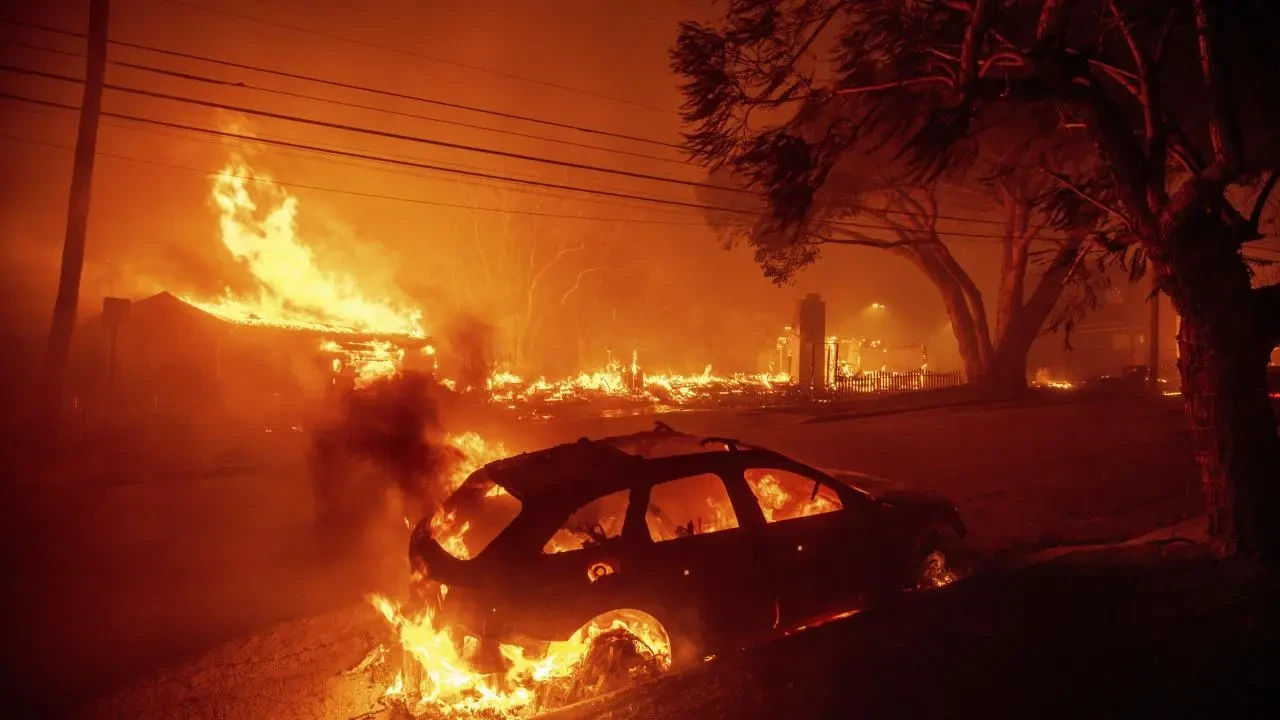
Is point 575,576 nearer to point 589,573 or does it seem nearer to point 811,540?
point 589,573

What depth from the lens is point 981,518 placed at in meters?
9.31

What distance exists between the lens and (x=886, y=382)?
28.3 m

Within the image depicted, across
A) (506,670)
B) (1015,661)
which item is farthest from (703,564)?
(1015,661)

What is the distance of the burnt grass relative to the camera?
3551 millimetres

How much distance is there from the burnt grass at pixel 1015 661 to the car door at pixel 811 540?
480mm

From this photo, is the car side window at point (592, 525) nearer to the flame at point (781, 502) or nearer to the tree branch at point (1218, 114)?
the flame at point (781, 502)

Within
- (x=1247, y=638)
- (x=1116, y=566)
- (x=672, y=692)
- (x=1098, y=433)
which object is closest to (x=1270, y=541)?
(x=1116, y=566)

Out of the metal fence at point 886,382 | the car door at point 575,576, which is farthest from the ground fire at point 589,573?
the metal fence at point 886,382

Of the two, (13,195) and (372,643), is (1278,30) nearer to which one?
(372,643)

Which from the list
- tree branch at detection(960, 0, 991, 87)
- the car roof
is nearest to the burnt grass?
the car roof

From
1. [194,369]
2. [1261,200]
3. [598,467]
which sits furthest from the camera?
[194,369]

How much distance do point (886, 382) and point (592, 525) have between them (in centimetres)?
2562

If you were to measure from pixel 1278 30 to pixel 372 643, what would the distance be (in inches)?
354

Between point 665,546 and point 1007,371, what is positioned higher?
point 1007,371
